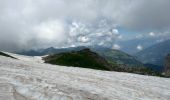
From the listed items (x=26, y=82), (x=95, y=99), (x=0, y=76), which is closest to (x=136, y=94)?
(x=95, y=99)

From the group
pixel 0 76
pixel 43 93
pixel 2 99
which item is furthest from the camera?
pixel 0 76

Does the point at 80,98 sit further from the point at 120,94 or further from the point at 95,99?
the point at 120,94

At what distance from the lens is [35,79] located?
27.4m

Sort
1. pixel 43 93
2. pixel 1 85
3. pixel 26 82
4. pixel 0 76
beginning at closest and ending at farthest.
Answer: pixel 43 93 → pixel 1 85 → pixel 26 82 → pixel 0 76

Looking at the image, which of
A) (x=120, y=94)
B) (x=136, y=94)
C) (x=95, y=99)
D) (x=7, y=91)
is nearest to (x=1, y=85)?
(x=7, y=91)

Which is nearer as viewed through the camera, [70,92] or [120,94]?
[70,92]

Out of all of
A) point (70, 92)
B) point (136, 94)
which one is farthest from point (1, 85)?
point (136, 94)

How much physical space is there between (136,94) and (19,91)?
1140cm

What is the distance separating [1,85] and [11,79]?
2.70m

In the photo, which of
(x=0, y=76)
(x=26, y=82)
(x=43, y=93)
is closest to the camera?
(x=43, y=93)

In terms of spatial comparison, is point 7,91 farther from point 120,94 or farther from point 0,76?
point 120,94

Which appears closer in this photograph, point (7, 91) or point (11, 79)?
point (7, 91)

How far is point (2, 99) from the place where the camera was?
21.2 m

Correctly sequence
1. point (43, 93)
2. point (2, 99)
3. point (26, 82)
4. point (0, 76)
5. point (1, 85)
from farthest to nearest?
point (0, 76) → point (26, 82) → point (1, 85) → point (43, 93) → point (2, 99)
